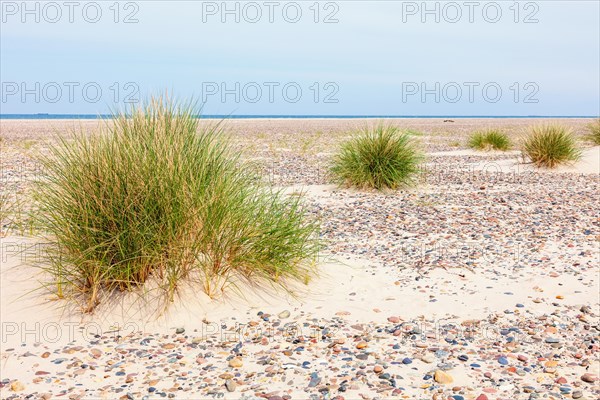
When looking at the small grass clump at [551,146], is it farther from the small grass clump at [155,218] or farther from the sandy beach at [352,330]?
the small grass clump at [155,218]

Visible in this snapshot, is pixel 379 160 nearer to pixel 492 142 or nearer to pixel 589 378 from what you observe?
pixel 589 378

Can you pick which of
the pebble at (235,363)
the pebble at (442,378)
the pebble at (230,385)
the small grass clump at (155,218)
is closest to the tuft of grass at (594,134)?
the small grass clump at (155,218)

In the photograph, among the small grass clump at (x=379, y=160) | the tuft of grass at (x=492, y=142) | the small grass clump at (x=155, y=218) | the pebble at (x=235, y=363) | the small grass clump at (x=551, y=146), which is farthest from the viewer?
the tuft of grass at (x=492, y=142)

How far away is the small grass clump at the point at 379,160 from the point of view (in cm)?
986

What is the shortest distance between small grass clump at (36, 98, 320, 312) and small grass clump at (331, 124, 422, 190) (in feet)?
16.9

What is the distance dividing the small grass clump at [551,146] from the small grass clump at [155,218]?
33.7ft

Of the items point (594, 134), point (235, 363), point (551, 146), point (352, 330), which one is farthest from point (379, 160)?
point (594, 134)

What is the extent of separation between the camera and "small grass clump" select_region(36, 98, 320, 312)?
4.21 meters

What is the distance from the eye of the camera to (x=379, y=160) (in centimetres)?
992

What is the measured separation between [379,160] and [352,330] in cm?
619

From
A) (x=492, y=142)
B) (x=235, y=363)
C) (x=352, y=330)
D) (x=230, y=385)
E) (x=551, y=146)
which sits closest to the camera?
(x=230, y=385)

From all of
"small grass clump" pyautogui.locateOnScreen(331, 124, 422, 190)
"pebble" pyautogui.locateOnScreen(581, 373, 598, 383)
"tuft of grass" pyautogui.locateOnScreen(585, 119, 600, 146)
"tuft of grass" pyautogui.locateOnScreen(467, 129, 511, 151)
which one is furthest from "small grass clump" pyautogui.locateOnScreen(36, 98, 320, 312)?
"tuft of grass" pyautogui.locateOnScreen(585, 119, 600, 146)

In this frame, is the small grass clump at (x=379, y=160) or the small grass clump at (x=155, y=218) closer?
the small grass clump at (x=155, y=218)

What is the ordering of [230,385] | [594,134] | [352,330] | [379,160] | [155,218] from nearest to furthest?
1. [230,385]
2. [352,330]
3. [155,218]
4. [379,160]
5. [594,134]
